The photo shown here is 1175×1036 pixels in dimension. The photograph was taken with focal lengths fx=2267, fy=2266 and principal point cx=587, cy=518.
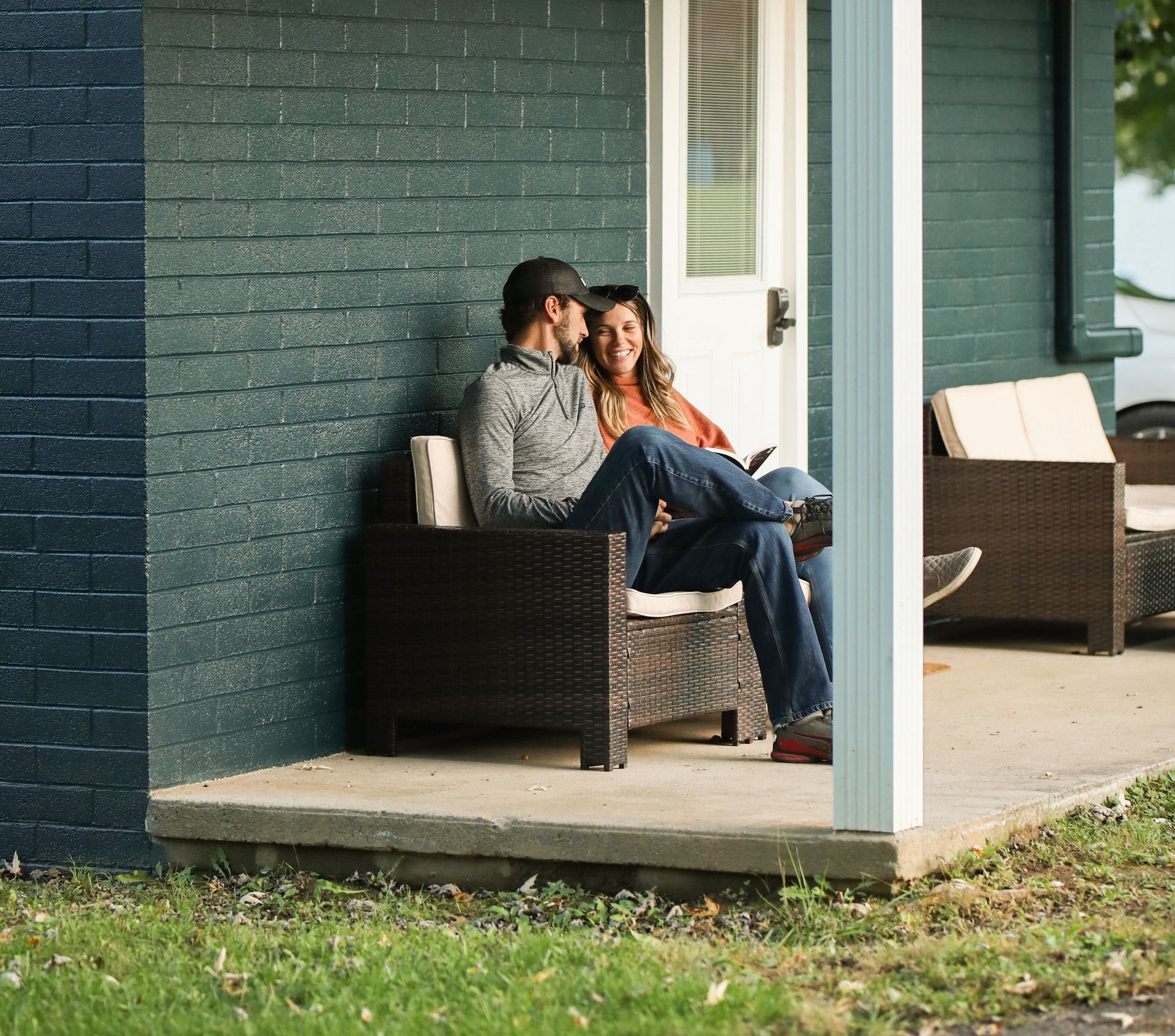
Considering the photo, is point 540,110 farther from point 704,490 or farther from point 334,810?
point 334,810

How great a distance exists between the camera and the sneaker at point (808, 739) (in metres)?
5.73

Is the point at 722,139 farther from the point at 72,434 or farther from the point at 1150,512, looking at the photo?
the point at 72,434

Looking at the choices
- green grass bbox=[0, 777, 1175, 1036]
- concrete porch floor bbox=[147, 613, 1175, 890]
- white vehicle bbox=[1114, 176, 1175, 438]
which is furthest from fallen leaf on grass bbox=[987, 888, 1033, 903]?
white vehicle bbox=[1114, 176, 1175, 438]

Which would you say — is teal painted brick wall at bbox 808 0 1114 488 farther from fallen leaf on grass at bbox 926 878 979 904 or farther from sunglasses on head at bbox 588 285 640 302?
fallen leaf on grass at bbox 926 878 979 904

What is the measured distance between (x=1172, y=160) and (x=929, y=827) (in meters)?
22.2

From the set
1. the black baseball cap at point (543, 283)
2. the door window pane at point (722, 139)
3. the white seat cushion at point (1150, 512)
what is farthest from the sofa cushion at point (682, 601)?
the white seat cushion at point (1150, 512)

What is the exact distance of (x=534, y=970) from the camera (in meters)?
4.32

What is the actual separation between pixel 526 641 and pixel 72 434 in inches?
48.6

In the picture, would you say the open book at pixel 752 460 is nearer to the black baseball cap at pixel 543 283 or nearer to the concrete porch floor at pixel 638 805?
the black baseball cap at pixel 543 283

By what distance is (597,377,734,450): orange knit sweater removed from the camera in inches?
257

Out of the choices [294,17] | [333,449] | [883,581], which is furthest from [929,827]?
[294,17]

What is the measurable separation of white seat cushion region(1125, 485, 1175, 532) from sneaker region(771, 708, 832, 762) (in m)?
2.51

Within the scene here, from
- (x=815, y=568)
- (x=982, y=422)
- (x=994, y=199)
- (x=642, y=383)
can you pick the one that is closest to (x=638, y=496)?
(x=815, y=568)

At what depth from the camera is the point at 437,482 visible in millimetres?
5965
